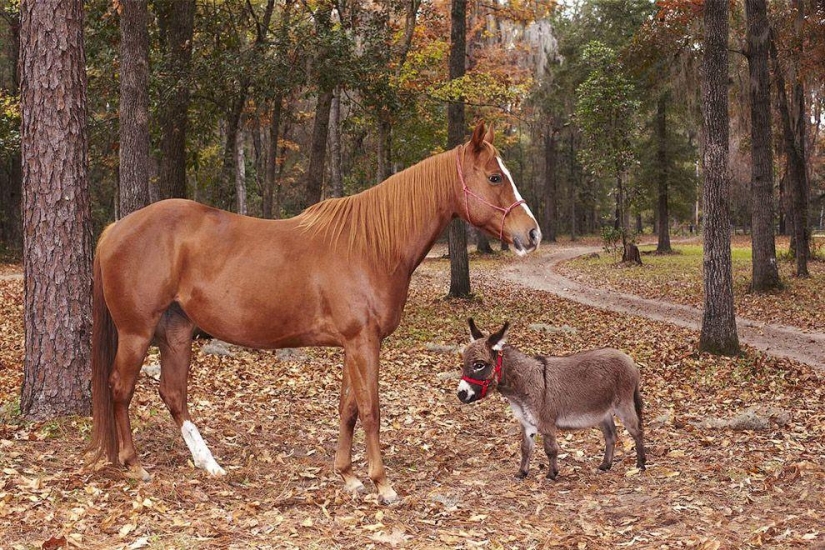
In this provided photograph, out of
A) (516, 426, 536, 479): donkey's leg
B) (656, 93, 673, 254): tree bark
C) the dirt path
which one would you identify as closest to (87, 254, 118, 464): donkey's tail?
(516, 426, 536, 479): donkey's leg

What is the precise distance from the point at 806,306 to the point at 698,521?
48.8 feet

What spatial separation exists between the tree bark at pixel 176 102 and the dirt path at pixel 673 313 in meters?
11.4

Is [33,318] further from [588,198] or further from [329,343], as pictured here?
[588,198]

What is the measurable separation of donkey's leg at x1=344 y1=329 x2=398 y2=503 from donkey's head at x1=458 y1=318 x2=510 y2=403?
74 centimetres

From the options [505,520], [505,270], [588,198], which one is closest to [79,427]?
[505,520]

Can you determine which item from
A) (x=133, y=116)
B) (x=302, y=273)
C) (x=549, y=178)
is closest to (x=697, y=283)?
(x=133, y=116)

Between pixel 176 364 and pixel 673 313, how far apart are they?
14.7 metres

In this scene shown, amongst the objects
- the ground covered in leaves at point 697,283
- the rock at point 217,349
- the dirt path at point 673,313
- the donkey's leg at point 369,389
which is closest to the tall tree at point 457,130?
the dirt path at point 673,313

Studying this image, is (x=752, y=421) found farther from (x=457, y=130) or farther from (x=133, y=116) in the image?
(x=457, y=130)

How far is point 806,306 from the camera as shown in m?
18.0

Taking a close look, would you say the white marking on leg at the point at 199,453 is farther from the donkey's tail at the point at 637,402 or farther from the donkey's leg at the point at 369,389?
the donkey's tail at the point at 637,402

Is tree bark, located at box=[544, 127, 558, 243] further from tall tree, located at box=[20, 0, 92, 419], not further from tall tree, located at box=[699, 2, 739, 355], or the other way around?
tall tree, located at box=[20, 0, 92, 419]

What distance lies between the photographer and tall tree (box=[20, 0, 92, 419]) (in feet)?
22.7

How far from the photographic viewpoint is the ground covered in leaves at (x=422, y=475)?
4.95 meters
